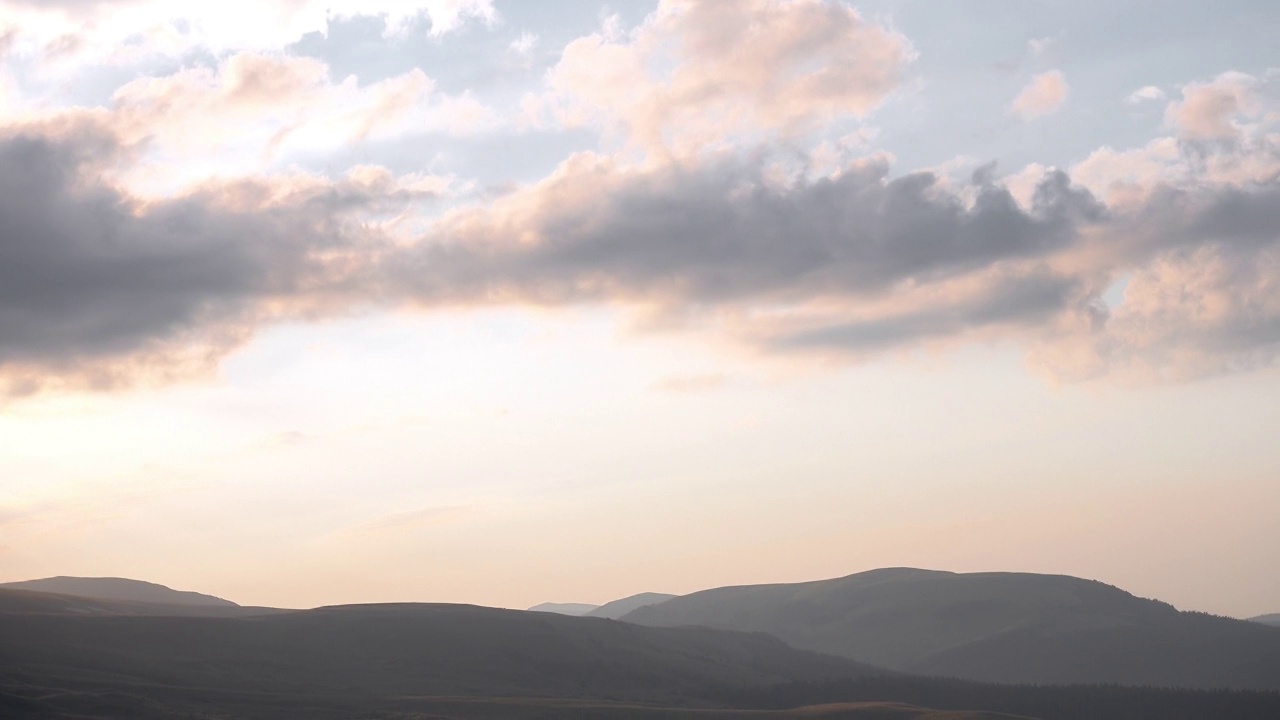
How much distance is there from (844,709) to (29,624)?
116140mm

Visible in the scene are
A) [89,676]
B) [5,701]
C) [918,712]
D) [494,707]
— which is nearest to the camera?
[5,701]

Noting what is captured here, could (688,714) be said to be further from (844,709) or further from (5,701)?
(5,701)

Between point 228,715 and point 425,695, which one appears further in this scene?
point 425,695

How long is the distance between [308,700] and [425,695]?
30336mm

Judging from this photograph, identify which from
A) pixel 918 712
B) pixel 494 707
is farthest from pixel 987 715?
pixel 494 707

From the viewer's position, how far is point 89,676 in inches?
5600

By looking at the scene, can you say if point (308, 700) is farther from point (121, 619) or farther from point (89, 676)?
point (121, 619)

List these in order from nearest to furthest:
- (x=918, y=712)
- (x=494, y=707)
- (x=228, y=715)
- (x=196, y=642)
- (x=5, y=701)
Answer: (x=5, y=701), (x=228, y=715), (x=494, y=707), (x=918, y=712), (x=196, y=642)

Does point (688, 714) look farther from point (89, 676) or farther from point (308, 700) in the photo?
point (89, 676)

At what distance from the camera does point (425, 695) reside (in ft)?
577

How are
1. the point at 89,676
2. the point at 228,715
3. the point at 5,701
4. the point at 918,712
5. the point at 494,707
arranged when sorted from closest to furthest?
1. the point at 5,701
2. the point at 228,715
3. the point at 89,676
4. the point at 494,707
5. the point at 918,712

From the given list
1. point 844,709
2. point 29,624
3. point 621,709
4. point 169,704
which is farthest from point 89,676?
point 844,709

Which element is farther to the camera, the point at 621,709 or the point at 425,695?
the point at 425,695

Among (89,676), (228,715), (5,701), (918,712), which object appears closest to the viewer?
(5,701)
